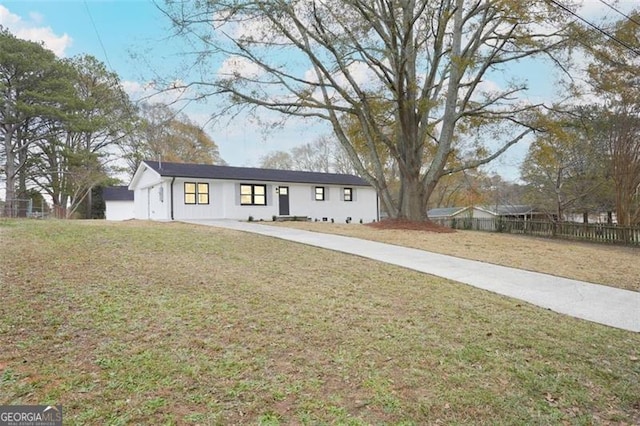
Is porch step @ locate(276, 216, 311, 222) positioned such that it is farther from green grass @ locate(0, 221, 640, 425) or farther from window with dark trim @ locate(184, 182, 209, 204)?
green grass @ locate(0, 221, 640, 425)

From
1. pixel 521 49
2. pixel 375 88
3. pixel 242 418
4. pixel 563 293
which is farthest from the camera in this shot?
pixel 375 88

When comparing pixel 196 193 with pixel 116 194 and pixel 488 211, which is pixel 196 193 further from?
pixel 488 211

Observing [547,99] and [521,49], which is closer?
[521,49]

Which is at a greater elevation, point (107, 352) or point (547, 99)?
point (547, 99)

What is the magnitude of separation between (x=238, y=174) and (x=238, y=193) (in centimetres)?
125

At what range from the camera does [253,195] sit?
20984mm

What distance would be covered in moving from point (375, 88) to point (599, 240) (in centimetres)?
1220

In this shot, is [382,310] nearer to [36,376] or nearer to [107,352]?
[107,352]

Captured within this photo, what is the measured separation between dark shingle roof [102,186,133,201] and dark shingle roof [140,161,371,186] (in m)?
10.7

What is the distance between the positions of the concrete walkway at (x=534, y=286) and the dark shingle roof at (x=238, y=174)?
11656 millimetres

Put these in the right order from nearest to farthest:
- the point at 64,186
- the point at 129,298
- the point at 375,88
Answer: the point at 129,298 → the point at 375,88 → the point at 64,186

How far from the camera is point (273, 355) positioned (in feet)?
11.0

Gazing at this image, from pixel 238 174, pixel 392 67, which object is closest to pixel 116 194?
pixel 238 174

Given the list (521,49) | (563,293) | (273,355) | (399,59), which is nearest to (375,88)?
(399,59)
